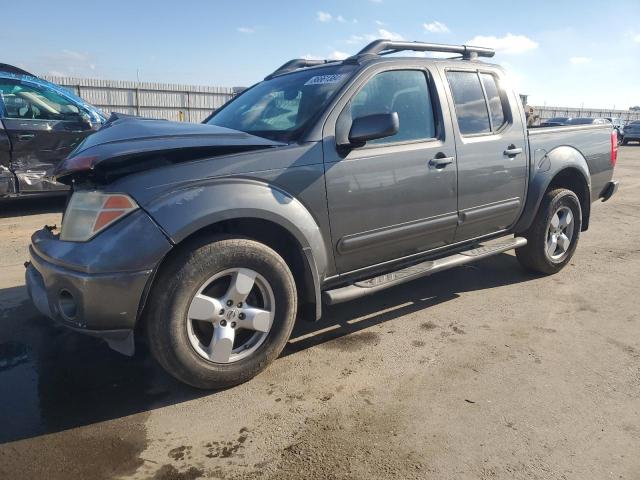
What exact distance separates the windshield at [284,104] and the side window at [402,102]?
191mm

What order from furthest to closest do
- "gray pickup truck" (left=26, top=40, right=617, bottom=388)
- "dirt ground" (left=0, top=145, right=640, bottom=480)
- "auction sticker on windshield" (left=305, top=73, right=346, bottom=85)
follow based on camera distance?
"auction sticker on windshield" (left=305, top=73, right=346, bottom=85) < "gray pickup truck" (left=26, top=40, right=617, bottom=388) < "dirt ground" (left=0, top=145, right=640, bottom=480)

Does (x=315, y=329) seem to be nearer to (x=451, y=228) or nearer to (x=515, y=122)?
(x=451, y=228)

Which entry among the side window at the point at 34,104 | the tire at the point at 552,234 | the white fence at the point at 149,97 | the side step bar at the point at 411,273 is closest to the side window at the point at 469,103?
the side step bar at the point at 411,273

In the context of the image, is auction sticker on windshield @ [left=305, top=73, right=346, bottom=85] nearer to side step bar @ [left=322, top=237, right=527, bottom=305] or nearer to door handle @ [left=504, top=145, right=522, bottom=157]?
side step bar @ [left=322, top=237, right=527, bottom=305]

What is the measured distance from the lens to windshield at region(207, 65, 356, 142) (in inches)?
132

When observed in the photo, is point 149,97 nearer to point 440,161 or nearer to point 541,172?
point 541,172

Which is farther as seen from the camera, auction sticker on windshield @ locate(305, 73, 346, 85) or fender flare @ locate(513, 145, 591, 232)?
fender flare @ locate(513, 145, 591, 232)

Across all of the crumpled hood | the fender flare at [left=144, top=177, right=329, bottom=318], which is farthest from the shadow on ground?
the crumpled hood

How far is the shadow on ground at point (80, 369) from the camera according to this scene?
2.66 m

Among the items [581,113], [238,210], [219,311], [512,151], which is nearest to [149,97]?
[512,151]

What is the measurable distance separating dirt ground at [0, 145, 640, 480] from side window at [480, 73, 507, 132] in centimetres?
152

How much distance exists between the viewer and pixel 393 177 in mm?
3410

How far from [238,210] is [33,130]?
542cm

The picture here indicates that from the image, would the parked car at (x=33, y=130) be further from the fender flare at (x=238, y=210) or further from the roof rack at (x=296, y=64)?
the fender flare at (x=238, y=210)
